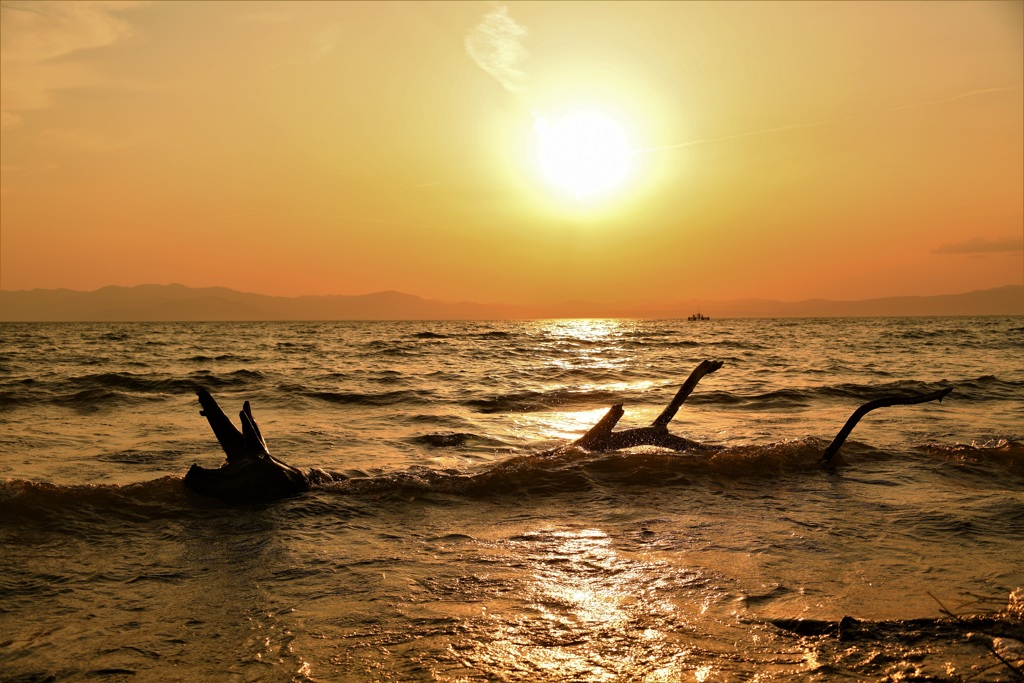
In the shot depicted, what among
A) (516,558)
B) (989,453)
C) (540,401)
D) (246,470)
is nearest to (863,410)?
(989,453)

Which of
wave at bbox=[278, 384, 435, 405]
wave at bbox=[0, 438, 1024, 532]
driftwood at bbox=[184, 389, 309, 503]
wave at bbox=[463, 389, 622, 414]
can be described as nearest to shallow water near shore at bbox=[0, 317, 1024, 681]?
wave at bbox=[0, 438, 1024, 532]

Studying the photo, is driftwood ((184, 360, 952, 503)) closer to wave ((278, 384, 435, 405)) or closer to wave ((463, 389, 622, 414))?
wave ((463, 389, 622, 414))

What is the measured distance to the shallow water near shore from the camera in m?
4.11

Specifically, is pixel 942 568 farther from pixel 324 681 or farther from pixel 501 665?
pixel 324 681

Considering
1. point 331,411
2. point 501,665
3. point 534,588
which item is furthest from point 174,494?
point 331,411

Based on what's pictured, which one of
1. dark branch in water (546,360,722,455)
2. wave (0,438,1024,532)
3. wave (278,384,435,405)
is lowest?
wave (278,384,435,405)

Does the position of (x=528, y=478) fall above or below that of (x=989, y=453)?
below

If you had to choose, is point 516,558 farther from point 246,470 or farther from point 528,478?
point 246,470

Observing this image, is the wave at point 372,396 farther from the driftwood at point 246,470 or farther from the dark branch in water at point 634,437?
the driftwood at point 246,470

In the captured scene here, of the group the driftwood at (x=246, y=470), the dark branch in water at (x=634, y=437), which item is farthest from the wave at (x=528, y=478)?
the dark branch in water at (x=634, y=437)

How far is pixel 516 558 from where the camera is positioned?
5.96 meters

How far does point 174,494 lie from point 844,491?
26.9 feet

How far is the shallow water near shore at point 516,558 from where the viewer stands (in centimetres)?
411

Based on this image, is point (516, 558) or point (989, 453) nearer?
point (516, 558)
